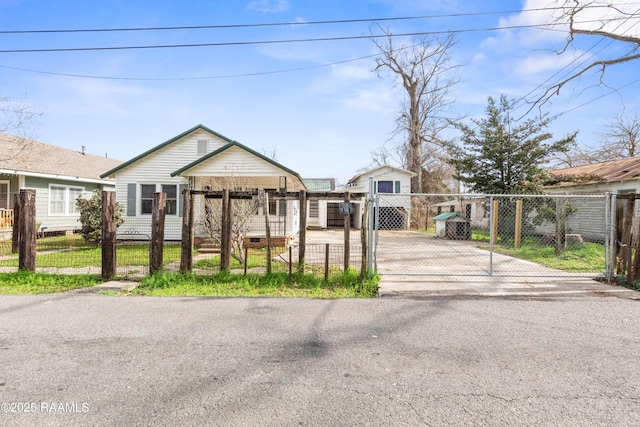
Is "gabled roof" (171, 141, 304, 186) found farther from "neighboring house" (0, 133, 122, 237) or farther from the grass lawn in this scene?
"neighboring house" (0, 133, 122, 237)

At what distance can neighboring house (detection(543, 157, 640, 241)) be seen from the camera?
14045 mm

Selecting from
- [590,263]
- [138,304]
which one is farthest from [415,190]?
[138,304]

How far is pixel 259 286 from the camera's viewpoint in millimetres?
6449

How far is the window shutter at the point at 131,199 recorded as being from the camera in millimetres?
14445

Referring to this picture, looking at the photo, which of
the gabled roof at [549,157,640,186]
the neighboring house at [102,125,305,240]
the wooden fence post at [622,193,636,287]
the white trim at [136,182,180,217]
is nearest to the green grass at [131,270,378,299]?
the wooden fence post at [622,193,636,287]

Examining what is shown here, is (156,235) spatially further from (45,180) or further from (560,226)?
(45,180)

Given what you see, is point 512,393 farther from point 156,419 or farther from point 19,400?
point 19,400

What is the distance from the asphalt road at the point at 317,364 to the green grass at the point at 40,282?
995 millimetres

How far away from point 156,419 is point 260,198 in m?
4.86

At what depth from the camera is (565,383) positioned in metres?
2.96

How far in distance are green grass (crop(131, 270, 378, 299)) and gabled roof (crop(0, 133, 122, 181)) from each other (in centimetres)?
1009

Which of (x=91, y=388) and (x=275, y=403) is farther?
(x=91, y=388)

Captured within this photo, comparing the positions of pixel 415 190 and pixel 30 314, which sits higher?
pixel 415 190

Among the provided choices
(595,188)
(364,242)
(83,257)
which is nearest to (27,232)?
(83,257)
